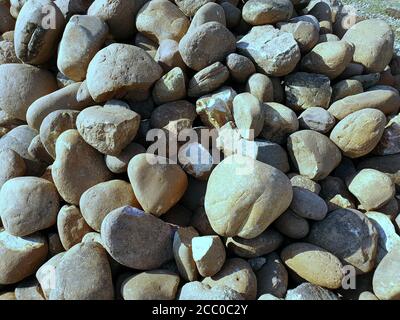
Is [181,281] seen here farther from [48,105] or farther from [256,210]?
[48,105]

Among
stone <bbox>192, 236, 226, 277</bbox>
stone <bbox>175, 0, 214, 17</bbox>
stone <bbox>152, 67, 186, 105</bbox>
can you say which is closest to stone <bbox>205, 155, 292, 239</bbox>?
stone <bbox>192, 236, 226, 277</bbox>

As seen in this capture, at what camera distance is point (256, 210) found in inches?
83.7

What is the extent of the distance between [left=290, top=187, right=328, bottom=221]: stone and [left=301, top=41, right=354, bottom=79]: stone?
3.26 feet

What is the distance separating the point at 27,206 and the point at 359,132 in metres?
1.96

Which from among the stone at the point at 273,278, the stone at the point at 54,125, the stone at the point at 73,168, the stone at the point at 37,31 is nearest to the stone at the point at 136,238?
the stone at the point at 73,168

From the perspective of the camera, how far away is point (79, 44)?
9.08 feet

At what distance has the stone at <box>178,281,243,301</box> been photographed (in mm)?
1989

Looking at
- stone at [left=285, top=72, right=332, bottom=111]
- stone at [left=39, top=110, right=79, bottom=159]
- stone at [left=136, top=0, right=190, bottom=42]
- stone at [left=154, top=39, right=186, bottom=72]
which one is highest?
stone at [left=136, top=0, right=190, bottom=42]

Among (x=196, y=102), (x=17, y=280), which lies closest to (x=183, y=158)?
(x=196, y=102)

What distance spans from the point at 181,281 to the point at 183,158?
68 cm

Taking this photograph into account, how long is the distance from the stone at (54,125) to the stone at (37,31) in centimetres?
61

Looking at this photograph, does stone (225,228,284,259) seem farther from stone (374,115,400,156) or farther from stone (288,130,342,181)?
stone (374,115,400,156)

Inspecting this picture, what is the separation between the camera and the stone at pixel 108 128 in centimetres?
232

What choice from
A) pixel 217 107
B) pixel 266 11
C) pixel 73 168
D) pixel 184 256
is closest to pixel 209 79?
pixel 217 107
